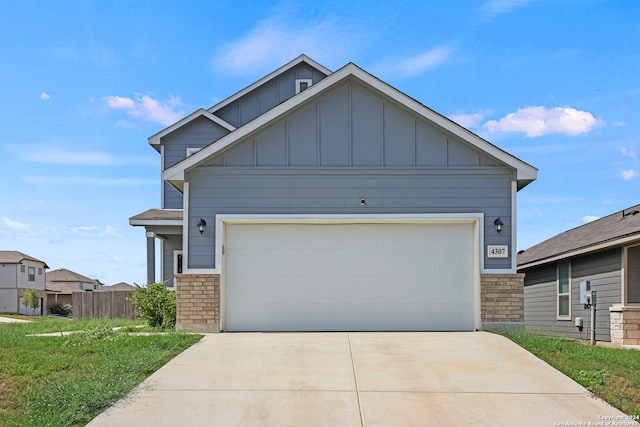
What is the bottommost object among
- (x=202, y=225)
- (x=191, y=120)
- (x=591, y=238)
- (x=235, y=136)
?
(x=591, y=238)

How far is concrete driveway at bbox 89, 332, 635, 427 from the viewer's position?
272 inches

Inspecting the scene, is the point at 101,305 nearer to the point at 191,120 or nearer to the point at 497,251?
the point at 191,120

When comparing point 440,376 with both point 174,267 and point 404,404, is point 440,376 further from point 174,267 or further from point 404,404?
point 174,267

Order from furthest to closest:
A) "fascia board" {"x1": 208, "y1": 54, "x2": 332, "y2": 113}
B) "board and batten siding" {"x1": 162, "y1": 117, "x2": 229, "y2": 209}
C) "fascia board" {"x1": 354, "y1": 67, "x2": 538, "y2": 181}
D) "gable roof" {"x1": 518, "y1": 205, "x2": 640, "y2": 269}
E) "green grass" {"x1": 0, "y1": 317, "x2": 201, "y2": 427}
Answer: "fascia board" {"x1": 208, "y1": 54, "x2": 332, "y2": 113} < "board and batten siding" {"x1": 162, "y1": 117, "x2": 229, "y2": 209} < "gable roof" {"x1": 518, "y1": 205, "x2": 640, "y2": 269} < "fascia board" {"x1": 354, "y1": 67, "x2": 538, "y2": 181} < "green grass" {"x1": 0, "y1": 317, "x2": 201, "y2": 427}

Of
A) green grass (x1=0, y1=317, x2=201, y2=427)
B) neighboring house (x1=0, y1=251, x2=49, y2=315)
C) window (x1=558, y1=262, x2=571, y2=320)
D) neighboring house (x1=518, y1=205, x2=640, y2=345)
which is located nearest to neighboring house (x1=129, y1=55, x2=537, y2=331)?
green grass (x1=0, y1=317, x2=201, y2=427)

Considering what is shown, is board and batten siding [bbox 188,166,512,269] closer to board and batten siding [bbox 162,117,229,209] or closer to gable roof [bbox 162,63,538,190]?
gable roof [bbox 162,63,538,190]

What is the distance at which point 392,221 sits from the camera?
12.3 m

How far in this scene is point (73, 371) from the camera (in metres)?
8.28

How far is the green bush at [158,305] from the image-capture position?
1343 centimetres

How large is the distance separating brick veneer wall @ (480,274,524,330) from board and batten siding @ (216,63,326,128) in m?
→ 9.94

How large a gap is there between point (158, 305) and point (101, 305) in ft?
26.1

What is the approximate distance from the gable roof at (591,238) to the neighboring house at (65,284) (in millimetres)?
44924

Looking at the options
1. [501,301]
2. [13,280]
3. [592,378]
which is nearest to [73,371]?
[592,378]

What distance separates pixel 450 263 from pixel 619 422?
18.6 feet
